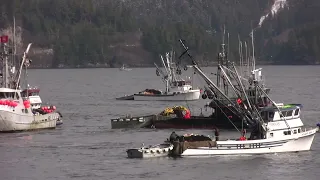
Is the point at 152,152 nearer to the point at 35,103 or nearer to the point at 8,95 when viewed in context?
the point at 8,95

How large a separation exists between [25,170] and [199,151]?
16.4 meters

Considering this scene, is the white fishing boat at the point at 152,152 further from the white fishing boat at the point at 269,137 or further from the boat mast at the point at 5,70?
the boat mast at the point at 5,70

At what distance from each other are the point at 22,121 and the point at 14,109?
2.81 metres

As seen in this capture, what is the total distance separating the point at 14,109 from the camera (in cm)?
12306

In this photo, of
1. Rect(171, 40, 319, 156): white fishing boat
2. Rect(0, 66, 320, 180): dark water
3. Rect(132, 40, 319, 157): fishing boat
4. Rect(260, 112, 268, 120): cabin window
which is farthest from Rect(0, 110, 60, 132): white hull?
Rect(260, 112, 268, 120): cabin window

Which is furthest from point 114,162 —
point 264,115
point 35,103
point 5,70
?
point 35,103

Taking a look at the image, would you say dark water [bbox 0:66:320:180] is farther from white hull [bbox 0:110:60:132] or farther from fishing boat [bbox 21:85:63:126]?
fishing boat [bbox 21:85:63:126]

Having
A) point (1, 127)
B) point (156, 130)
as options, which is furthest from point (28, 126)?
point (156, 130)

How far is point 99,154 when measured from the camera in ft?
354

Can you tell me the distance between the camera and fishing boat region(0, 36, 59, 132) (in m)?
123

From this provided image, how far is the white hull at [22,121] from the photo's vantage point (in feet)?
403

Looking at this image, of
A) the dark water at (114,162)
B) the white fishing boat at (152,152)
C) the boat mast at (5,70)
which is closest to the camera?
the dark water at (114,162)

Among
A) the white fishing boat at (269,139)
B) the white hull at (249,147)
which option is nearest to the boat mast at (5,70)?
the white fishing boat at (269,139)

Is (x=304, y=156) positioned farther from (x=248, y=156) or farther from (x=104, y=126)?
(x=104, y=126)
